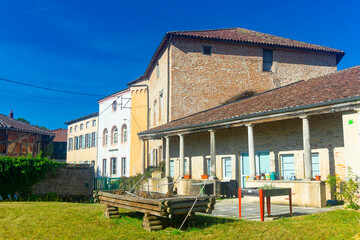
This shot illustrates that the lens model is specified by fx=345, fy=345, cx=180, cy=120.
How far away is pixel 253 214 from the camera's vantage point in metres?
9.76

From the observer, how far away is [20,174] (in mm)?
16219

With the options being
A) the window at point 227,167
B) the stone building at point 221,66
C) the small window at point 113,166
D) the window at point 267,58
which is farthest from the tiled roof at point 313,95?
the small window at point 113,166

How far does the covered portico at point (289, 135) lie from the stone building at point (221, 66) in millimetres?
3793

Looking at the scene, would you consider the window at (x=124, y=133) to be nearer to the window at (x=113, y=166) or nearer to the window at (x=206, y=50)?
the window at (x=113, y=166)

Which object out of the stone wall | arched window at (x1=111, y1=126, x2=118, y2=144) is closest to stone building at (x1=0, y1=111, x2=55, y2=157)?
arched window at (x1=111, y1=126, x2=118, y2=144)

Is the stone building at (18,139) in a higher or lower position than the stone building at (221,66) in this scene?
lower

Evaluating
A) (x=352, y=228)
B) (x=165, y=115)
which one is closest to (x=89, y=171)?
(x=165, y=115)

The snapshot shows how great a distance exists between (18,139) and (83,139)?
1393 centimetres

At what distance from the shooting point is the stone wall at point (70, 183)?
1703cm

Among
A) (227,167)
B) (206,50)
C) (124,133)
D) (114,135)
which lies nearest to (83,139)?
(114,135)

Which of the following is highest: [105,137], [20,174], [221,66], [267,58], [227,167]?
[267,58]

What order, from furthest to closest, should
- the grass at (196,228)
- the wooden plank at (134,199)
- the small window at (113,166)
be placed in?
the small window at (113,166)
the wooden plank at (134,199)
the grass at (196,228)

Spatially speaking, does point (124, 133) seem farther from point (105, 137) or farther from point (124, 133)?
point (105, 137)

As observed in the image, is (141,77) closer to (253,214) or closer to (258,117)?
(258,117)
